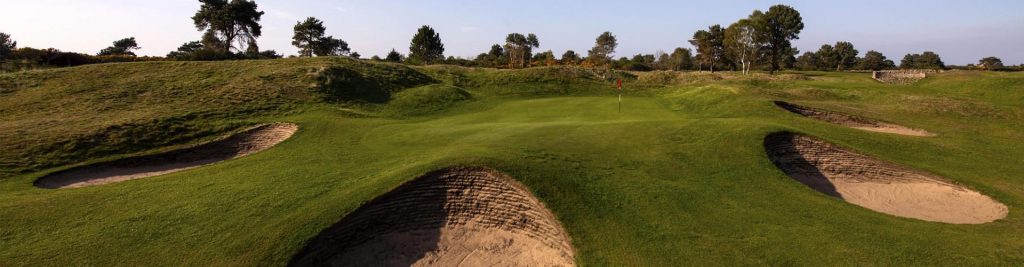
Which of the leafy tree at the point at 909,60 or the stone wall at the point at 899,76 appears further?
the leafy tree at the point at 909,60

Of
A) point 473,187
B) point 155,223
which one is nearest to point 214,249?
point 155,223

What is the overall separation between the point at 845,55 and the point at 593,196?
12035 cm

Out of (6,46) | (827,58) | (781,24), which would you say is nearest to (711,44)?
A: (781,24)

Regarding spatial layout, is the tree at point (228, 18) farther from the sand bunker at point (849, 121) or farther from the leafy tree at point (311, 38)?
the sand bunker at point (849, 121)

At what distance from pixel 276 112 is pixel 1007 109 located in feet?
130

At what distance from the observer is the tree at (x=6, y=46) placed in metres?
39.9

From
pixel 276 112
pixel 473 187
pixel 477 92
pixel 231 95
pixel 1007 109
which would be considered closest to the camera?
pixel 473 187

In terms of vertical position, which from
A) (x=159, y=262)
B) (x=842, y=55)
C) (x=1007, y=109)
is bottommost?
(x=159, y=262)

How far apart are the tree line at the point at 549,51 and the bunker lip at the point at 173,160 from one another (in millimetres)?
29029

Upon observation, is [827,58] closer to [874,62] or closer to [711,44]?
[874,62]

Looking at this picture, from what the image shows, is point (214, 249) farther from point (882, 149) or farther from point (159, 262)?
point (882, 149)

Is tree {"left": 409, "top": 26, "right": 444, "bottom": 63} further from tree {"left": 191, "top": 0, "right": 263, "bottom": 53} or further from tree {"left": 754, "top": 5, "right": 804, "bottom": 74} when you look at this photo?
tree {"left": 754, "top": 5, "right": 804, "bottom": 74}

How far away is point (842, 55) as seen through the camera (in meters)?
105

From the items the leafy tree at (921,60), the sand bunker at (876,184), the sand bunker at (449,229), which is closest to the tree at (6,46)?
the sand bunker at (449,229)
